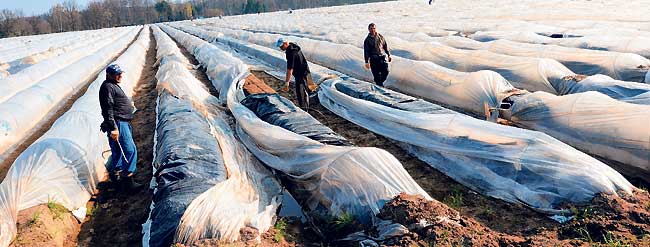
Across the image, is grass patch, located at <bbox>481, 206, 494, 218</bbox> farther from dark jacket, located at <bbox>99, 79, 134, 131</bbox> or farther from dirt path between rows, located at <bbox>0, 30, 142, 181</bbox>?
dirt path between rows, located at <bbox>0, 30, 142, 181</bbox>

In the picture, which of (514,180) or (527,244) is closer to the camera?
(527,244)

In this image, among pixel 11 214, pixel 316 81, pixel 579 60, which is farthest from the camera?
pixel 316 81

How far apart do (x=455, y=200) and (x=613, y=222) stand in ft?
4.27

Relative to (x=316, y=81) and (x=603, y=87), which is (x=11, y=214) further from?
(x=603, y=87)

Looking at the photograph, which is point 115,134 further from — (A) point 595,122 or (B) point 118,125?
(A) point 595,122

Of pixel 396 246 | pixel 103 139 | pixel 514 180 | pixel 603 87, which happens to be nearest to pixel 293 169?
pixel 396 246

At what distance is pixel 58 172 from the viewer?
185 inches

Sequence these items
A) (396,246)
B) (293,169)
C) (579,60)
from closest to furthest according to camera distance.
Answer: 1. (396,246)
2. (293,169)
3. (579,60)

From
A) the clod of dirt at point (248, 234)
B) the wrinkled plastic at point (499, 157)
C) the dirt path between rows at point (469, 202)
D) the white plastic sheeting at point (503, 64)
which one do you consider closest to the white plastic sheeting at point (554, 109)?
the wrinkled plastic at point (499, 157)

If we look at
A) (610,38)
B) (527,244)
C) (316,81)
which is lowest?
(527,244)

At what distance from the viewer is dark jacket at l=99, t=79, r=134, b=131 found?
478cm

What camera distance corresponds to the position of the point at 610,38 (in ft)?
32.4

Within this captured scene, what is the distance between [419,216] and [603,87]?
4153 millimetres

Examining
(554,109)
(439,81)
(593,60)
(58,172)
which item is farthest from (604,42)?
(58,172)
